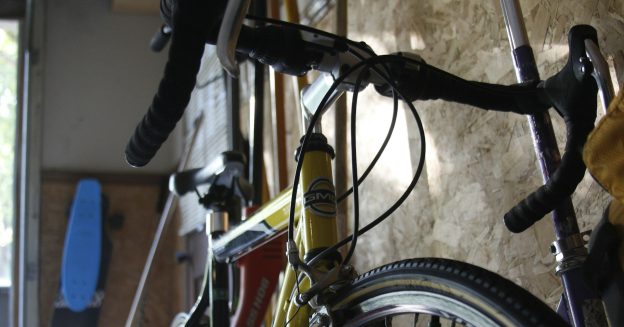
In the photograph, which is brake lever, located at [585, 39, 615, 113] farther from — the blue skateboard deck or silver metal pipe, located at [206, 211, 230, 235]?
the blue skateboard deck

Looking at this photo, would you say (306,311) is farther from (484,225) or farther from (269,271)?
(269,271)

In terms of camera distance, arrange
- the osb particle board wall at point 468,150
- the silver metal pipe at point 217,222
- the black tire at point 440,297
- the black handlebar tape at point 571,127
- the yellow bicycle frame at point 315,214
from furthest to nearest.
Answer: the silver metal pipe at point 217,222
the osb particle board wall at point 468,150
the yellow bicycle frame at point 315,214
the black handlebar tape at point 571,127
the black tire at point 440,297

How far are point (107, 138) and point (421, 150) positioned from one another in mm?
2563

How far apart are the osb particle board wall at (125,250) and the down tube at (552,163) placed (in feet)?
7.64

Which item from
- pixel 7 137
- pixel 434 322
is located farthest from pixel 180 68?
pixel 7 137

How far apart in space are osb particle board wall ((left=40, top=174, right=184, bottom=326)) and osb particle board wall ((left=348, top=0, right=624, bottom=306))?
164cm

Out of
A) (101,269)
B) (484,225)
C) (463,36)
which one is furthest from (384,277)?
(101,269)

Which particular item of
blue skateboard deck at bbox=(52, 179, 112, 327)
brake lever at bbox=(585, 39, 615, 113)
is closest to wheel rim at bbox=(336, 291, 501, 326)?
brake lever at bbox=(585, 39, 615, 113)

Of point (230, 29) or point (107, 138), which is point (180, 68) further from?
point (107, 138)

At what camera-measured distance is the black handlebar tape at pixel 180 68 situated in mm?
575

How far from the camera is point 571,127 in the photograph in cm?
63

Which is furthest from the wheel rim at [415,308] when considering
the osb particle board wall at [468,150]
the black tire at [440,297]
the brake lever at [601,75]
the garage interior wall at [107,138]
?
the garage interior wall at [107,138]

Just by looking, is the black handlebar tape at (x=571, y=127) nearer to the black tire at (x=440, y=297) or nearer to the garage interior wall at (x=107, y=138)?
the black tire at (x=440, y=297)

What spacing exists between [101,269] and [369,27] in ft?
5.67
